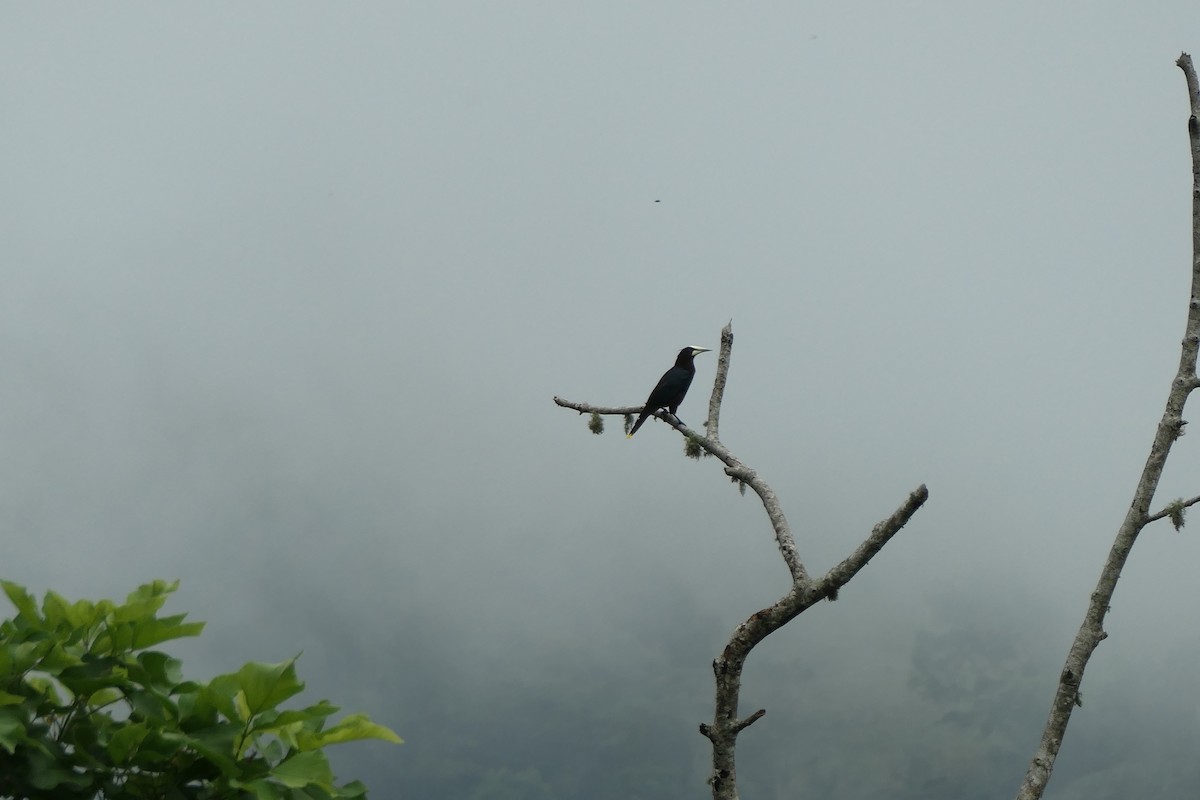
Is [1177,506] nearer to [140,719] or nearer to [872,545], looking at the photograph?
[872,545]

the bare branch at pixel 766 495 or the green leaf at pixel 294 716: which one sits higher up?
the bare branch at pixel 766 495

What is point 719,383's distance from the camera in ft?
31.9

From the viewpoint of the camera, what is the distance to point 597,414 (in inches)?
425

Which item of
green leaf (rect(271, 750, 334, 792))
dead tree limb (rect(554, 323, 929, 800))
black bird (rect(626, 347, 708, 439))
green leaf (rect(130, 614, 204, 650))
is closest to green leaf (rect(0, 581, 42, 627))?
green leaf (rect(130, 614, 204, 650))

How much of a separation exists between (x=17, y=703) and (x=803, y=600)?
4649 millimetres

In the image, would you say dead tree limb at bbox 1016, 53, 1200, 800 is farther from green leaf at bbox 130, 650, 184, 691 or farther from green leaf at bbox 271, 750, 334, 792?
green leaf at bbox 130, 650, 184, 691

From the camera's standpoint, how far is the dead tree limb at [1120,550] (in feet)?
Result: 23.6

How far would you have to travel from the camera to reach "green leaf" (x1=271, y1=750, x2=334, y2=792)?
347 cm

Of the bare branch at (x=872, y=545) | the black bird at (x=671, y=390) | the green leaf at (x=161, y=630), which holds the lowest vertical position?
the green leaf at (x=161, y=630)

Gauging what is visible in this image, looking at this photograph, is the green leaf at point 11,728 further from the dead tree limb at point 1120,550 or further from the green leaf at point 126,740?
the dead tree limb at point 1120,550

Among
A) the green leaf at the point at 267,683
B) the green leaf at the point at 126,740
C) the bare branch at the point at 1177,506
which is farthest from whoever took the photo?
the bare branch at the point at 1177,506

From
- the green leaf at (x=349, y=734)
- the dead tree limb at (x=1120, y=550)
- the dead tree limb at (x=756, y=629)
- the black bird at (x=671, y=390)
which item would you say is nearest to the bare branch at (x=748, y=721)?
the dead tree limb at (x=756, y=629)

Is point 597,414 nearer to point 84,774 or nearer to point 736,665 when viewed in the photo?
point 736,665

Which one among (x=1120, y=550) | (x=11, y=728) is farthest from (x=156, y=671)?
(x=1120, y=550)
